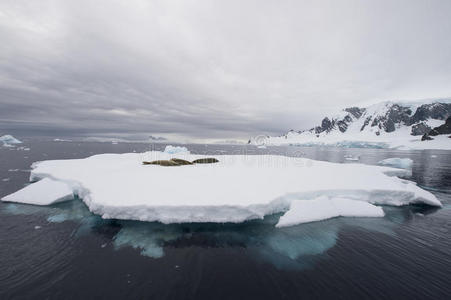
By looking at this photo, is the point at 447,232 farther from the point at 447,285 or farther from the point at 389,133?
the point at 389,133

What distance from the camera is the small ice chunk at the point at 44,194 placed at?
11.4 meters

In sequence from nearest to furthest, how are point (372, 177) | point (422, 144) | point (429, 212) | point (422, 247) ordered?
1. point (422, 247)
2. point (429, 212)
3. point (372, 177)
4. point (422, 144)

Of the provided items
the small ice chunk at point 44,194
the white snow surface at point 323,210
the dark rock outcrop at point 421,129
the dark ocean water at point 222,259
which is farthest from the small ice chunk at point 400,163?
the dark rock outcrop at point 421,129

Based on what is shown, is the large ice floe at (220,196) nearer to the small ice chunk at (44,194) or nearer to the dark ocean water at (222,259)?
the small ice chunk at (44,194)

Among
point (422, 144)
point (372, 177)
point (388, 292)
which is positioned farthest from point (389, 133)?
→ point (388, 292)

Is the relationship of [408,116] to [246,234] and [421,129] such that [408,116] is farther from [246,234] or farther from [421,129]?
[246,234]

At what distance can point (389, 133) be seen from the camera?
581 ft

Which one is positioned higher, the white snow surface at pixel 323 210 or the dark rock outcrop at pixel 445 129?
the dark rock outcrop at pixel 445 129

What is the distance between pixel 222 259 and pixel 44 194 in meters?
12.7

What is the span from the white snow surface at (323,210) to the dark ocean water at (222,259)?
347 millimetres

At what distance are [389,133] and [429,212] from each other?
222m

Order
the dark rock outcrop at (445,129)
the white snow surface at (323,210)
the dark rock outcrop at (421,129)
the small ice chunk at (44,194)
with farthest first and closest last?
the dark rock outcrop at (421,129)
the dark rock outcrop at (445,129)
the small ice chunk at (44,194)
the white snow surface at (323,210)

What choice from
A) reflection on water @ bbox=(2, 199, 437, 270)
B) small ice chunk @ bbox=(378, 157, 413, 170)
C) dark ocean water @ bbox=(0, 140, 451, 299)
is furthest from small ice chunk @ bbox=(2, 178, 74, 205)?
small ice chunk @ bbox=(378, 157, 413, 170)

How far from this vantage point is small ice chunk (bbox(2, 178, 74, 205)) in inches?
449
